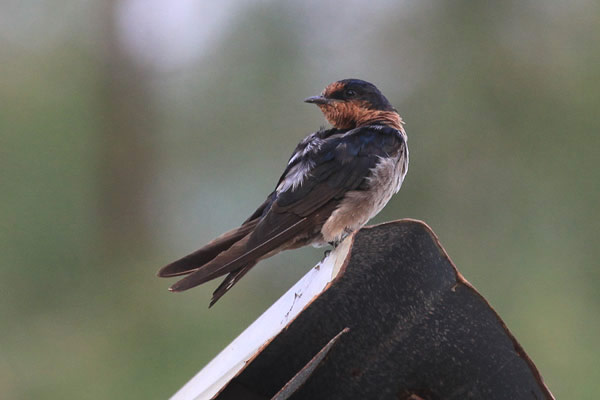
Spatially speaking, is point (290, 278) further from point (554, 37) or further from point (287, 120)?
point (554, 37)

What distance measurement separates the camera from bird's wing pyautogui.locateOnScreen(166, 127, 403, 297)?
239 cm

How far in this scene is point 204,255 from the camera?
2.35 meters

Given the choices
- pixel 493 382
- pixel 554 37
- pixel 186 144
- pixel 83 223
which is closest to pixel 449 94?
pixel 554 37

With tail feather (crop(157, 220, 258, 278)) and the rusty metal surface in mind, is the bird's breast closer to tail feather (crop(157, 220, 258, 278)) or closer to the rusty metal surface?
tail feather (crop(157, 220, 258, 278))

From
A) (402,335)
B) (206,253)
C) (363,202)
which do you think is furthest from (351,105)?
(402,335)

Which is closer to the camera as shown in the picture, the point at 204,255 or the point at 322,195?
the point at 204,255

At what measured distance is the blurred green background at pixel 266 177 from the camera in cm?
648

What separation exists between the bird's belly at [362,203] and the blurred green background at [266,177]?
3.26m

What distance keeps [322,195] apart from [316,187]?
1.5 inches

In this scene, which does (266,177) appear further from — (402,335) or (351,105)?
(402,335)

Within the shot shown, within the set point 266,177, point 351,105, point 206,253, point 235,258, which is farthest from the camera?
point 266,177

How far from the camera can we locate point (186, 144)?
30.1 ft

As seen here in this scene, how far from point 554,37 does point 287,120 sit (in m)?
2.54

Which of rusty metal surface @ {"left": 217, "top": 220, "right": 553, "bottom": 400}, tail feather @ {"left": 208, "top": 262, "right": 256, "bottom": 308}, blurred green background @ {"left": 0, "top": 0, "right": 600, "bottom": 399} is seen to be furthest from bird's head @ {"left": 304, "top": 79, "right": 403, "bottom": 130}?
blurred green background @ {"left": 0, "top": 0, "right": 600, "bottom": 399}
